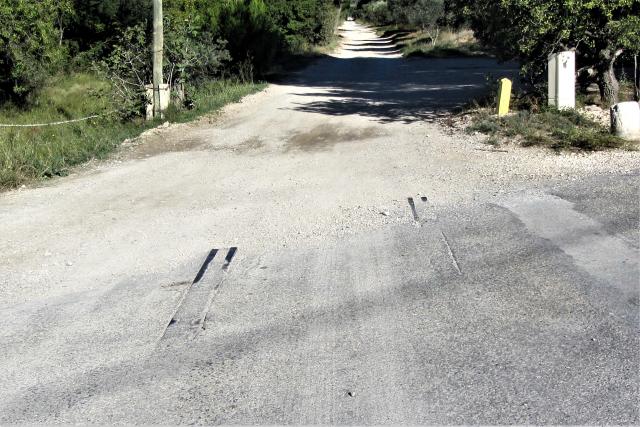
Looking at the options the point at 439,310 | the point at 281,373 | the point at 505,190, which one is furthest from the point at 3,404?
the point at 505,190

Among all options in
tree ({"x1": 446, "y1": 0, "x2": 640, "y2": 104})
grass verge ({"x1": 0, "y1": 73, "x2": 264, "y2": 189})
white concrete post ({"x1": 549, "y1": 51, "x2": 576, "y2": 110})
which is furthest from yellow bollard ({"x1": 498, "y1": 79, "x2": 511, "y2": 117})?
grass verge ({"x1": 0, "y1": 73, "x2": 264, "y2": 189})

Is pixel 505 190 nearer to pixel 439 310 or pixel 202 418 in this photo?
pixel 439 310

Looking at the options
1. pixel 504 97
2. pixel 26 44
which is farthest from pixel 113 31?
pixel 504 97

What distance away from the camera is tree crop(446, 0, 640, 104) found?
12008mm

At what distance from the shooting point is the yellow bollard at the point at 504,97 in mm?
12664

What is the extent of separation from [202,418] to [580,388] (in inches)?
83.2

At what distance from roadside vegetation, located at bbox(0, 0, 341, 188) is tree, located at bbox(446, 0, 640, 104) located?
696 cm

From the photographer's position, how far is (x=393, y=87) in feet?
69.2

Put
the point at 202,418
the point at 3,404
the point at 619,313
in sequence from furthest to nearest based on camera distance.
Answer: the point at 619,313 → the point at 3,404 → the point at 202,418

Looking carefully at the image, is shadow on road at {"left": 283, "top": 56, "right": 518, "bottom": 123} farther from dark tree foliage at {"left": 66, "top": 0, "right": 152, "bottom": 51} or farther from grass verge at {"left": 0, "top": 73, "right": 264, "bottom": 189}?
dark tree foliage at {"left": 66, "top": 0, "right": 152, "bottom": 51}

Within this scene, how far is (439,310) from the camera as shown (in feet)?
17.5

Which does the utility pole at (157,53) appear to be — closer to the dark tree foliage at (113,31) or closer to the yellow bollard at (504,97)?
the dark tree foliage at (113,31)

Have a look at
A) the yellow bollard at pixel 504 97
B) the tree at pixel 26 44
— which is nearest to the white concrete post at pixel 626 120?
the yellow bollard at pixel 504 97

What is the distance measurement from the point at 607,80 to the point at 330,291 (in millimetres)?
9591
